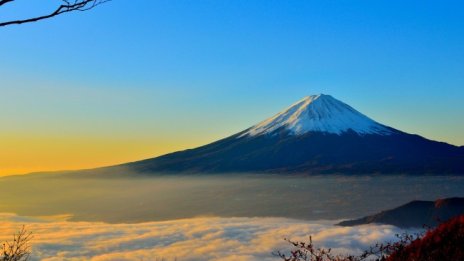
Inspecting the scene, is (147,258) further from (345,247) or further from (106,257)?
(345,247)

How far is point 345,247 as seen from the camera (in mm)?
186250

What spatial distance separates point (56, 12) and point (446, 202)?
7813 inches

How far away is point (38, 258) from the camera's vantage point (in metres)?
194

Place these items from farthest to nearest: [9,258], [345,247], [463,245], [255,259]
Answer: [255,259]
[345,247]
[9,258]
[463,245]

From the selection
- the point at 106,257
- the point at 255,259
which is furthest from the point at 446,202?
the point at 106,257

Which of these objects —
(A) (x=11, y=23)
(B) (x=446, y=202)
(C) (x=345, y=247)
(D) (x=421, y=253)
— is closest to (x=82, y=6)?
(A) (x=11, y=23)

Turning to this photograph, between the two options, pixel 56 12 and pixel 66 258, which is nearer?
pixel 56 12

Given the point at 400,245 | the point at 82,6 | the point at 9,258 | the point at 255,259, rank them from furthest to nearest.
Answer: the point at 255,259 → the point at 9,258 → the point at 400,245 → the point at 82,6

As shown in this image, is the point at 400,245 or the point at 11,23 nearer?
the point at 11,23

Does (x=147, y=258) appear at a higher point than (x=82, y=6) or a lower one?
lower

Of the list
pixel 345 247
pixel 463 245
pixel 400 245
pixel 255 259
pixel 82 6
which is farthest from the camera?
pixel 255 259

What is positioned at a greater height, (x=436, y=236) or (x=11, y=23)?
(x=11, y=23)

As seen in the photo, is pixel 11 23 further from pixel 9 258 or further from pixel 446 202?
pixel 446 202

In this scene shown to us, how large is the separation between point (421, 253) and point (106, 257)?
7623 inches
